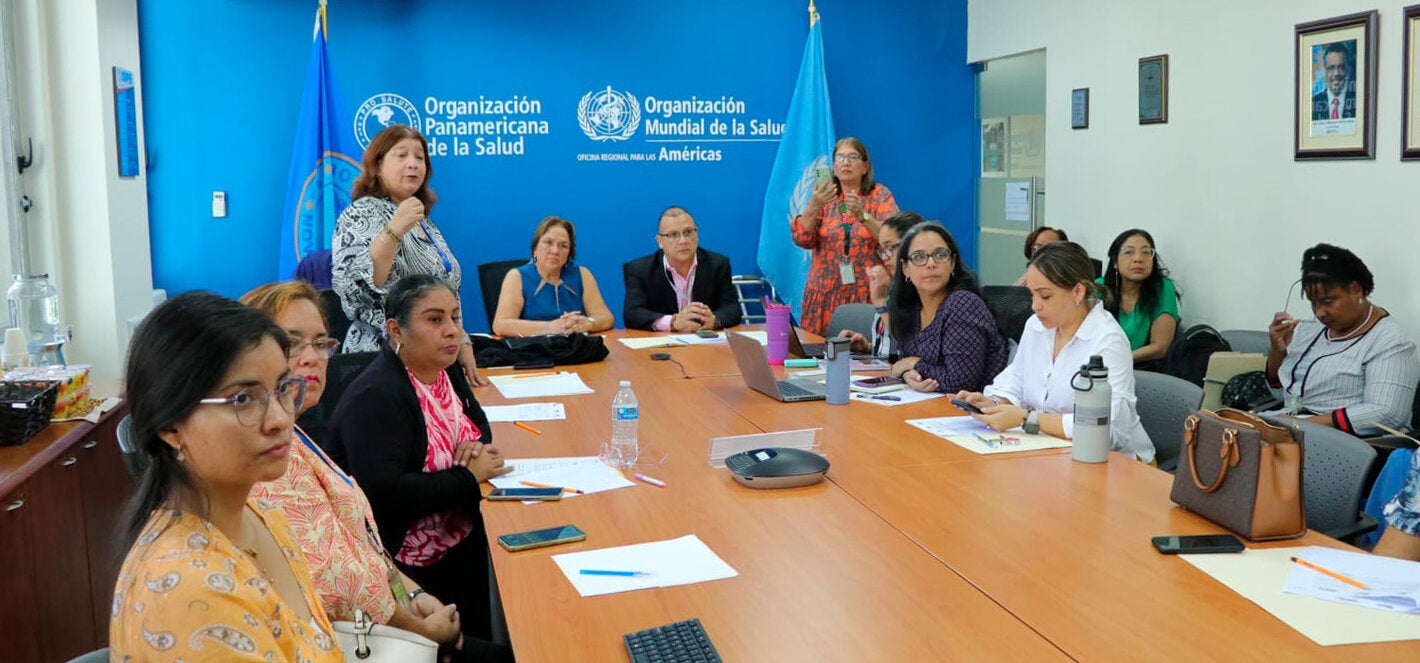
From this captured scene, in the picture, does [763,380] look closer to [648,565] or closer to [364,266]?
[364,266]

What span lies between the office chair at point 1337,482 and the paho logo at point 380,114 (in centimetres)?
530

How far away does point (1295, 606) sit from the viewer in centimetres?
197

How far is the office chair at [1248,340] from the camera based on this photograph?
16.7 feet

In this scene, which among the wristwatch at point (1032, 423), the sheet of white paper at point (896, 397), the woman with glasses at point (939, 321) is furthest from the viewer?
the woman with glasses at point (939, 321)

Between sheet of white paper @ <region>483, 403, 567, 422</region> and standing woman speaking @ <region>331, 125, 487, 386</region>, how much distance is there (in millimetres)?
478

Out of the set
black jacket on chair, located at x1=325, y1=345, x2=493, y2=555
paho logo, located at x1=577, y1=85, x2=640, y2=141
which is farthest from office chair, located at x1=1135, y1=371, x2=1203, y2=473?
paho logo, located at x1=577, y1=85, x2=640, y2=141

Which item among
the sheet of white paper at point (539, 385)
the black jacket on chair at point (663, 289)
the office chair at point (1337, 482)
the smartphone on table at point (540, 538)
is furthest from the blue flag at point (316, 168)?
the office chair at point (1337, 482)

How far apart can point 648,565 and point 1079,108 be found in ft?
16.6

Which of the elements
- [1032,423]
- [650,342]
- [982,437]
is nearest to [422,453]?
[982,437]

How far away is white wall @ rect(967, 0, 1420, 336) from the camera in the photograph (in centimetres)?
461

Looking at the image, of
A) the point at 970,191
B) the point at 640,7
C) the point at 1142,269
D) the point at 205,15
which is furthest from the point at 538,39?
the point at 1142,269

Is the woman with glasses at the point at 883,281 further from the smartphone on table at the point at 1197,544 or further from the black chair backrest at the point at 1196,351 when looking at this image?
the smartphone on table at the point at 1197,544

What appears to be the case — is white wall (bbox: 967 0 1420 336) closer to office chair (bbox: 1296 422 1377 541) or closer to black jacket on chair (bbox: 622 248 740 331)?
office chair (bbox: 1296 422 1377 541)

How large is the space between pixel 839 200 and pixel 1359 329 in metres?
2.68
